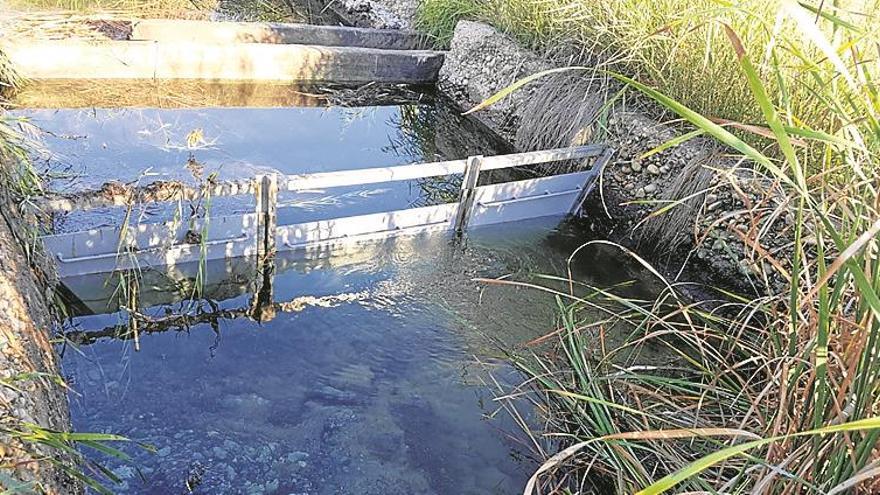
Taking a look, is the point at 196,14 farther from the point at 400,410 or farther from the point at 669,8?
the point at 400,410

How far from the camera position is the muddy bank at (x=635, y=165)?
3557 millimetres

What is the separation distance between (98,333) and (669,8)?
12.1 feet

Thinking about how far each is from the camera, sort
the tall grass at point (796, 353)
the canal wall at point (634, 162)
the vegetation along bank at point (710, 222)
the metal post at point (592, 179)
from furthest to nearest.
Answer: the metal post at point (592, 179) → the canal wall at point (634, 162) → the vegetation along bank at point (710, 222) → the tall grass at point (796, 353)

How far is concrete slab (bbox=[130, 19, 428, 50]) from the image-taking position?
5.46 metres

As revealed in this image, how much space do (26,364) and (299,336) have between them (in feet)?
4.37

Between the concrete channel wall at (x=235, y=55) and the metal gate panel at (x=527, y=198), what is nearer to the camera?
the metal gate panel at (x=527, y=198)

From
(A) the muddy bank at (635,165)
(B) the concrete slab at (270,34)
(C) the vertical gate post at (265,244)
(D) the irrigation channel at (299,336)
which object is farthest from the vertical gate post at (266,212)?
(B) the concrete slab at (270,34)

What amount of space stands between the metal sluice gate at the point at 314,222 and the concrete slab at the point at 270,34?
2.92 metres

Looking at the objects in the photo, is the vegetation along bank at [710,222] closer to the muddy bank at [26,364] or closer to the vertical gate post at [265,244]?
the muddy bank at [26,364]

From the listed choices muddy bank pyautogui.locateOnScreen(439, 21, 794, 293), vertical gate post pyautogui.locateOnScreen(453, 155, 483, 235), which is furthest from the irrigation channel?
muddy bank pyautogui.locateOnScreen(439, 21, 794, 293)

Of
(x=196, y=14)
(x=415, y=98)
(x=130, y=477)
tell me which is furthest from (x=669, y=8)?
(x=196, y=14)

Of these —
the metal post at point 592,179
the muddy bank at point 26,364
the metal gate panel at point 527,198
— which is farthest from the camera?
the metal post at point 592,179

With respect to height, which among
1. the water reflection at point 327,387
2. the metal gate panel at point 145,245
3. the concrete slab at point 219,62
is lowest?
the water reflection at point 327,387

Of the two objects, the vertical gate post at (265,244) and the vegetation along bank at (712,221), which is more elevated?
the vegetation along bank at (712,221)
